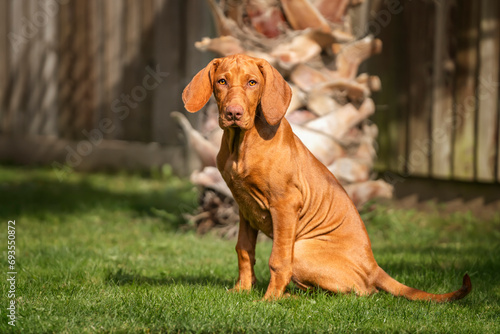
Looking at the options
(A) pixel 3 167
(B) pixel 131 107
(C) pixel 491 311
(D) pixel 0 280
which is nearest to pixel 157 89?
(B) pixel 131 107

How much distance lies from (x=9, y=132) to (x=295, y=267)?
1008 cm

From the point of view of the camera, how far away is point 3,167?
11039 mm

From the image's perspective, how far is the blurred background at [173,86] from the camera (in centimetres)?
650

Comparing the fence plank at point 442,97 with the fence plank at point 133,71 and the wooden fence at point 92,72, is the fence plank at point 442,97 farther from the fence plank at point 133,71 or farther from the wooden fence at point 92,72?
the fence plank at point 133,71

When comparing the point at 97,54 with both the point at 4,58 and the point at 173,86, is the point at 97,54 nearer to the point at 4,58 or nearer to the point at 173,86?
the point at 173,86

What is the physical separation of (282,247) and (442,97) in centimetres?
398

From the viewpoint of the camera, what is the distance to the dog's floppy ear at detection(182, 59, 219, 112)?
3521 millimetres

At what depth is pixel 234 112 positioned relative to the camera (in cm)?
324

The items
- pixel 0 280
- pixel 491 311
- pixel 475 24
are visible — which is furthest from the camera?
pixel 475 24

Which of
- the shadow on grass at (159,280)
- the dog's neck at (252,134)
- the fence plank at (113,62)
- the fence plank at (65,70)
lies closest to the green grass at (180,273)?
the shadow on grass at (159,280)

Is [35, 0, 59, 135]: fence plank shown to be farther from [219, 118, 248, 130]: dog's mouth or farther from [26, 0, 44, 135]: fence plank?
[219, 118, 248, 130]: dog's mouth

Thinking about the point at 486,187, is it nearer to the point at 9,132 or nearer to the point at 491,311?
the point at 491,311

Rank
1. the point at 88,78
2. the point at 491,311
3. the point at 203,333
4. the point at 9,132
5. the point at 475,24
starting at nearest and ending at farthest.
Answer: the point at 203,333, the point at 491,311, the point at 475,24, the point at 88,78, the point at 9,132

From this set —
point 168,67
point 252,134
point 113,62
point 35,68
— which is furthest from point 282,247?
point 35,68
